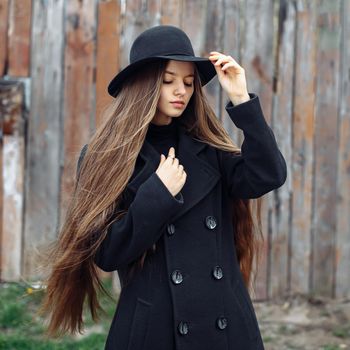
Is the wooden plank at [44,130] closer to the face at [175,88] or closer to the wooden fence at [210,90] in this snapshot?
the wooden fence at [210,90]

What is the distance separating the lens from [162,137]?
3.03 metres

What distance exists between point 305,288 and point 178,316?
2.50 meters

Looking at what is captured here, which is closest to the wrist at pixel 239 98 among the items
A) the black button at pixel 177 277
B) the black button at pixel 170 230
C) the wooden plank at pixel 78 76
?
the black button at pixel 170 230

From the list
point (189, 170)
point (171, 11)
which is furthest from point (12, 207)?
A: point (189, 170)

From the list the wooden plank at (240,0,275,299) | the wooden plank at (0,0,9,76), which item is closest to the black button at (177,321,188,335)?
the wooden plank at (240,0,275,299)

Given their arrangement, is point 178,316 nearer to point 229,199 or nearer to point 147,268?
point 147,268

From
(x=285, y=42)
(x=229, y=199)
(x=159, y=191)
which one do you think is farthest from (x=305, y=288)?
(x=159, y=191)

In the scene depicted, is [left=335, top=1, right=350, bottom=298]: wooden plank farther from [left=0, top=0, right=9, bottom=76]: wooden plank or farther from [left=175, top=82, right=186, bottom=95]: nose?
[left=175, top=82, right=186, bottom=95]: nose

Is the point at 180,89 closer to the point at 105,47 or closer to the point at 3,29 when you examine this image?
the point at 105,47

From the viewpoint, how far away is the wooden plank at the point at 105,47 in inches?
199

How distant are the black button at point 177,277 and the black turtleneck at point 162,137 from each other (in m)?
0.46

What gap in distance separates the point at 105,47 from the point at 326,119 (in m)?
1.45

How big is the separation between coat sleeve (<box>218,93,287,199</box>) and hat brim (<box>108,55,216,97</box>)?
213mm

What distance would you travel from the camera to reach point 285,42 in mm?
5074
